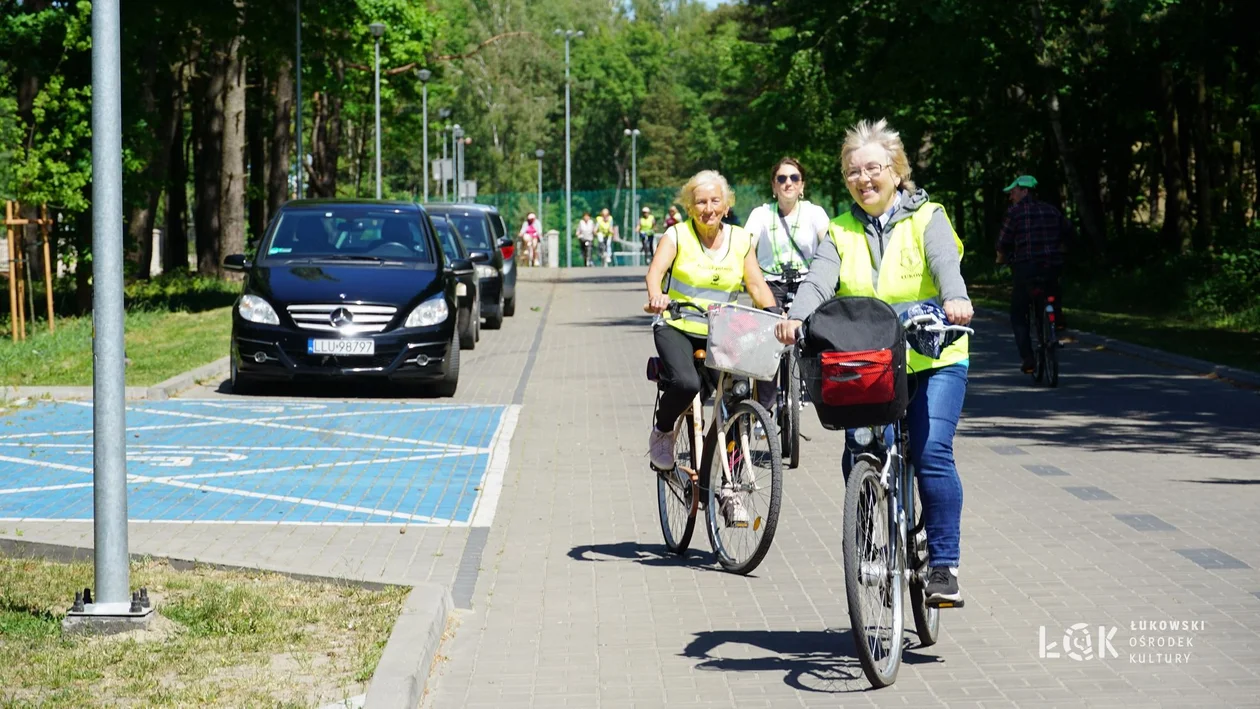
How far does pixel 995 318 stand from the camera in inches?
1045

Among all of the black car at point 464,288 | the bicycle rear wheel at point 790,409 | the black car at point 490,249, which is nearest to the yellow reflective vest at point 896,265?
the bicycle rear wheel at point 790,409

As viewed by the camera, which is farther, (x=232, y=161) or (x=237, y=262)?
(x=232, y=161)

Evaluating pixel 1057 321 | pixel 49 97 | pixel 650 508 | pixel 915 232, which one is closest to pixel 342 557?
pixel 650 508

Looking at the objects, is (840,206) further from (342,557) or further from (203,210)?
(342,557)

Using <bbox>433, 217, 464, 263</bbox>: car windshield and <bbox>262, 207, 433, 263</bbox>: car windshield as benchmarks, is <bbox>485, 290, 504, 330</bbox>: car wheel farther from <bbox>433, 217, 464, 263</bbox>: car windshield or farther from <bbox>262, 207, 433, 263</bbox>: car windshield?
<bbox>262, 207, 433, 263</bbox>: car windshield

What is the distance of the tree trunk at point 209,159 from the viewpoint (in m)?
35.6

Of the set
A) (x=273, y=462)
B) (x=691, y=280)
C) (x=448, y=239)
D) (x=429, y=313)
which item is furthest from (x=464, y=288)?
(x=691, y=280)

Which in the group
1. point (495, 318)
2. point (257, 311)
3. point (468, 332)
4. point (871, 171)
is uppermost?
point (871, 171)

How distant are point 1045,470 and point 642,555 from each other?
3.63 metres

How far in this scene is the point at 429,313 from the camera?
16.0 metres

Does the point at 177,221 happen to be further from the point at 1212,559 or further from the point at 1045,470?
the point at 1212,559

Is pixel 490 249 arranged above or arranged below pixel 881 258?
below

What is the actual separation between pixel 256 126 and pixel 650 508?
38.3m

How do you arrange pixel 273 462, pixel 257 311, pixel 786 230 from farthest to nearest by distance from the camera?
pixel 257 311 < pixel 786 230 < pixel 273 462
